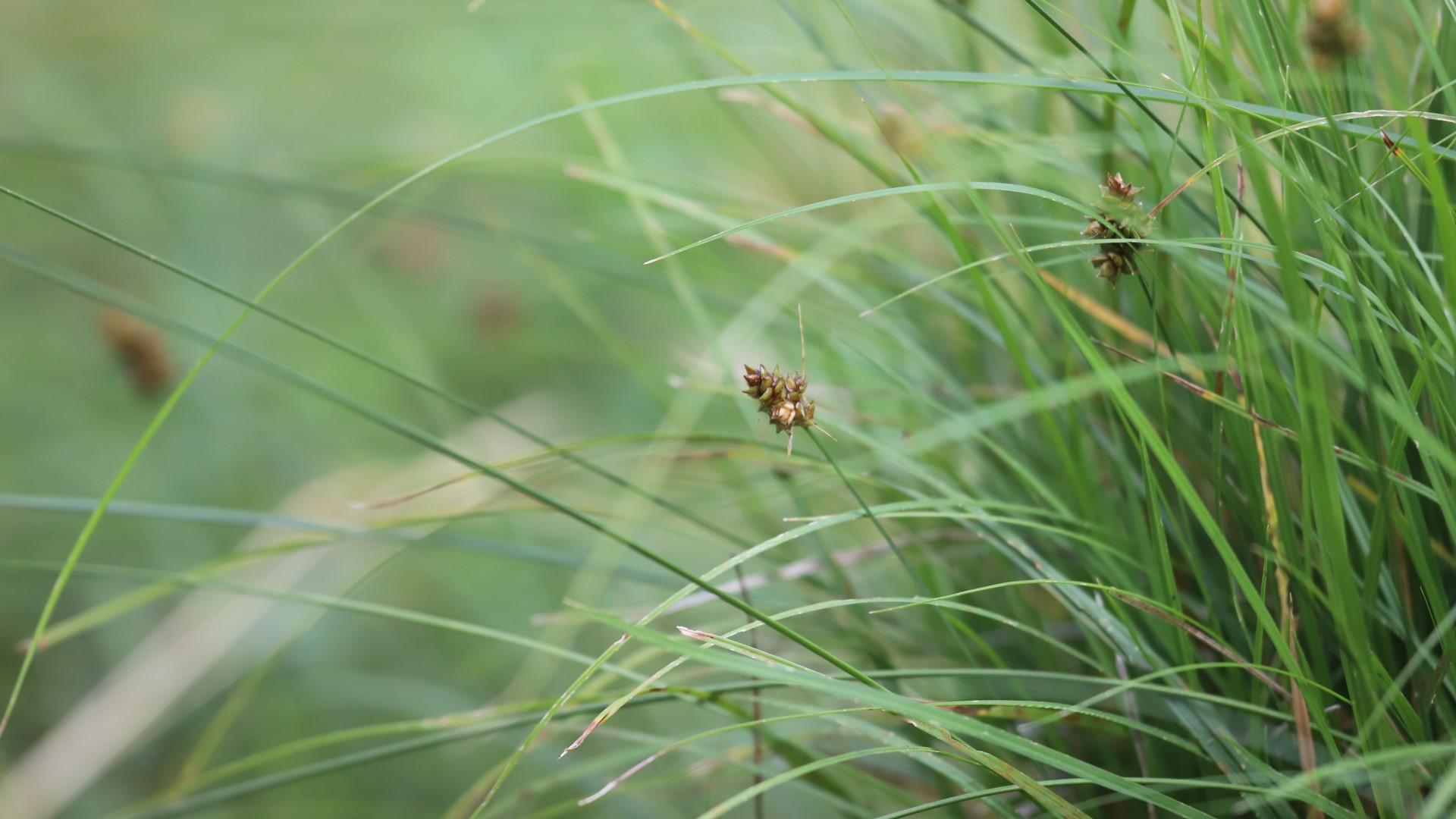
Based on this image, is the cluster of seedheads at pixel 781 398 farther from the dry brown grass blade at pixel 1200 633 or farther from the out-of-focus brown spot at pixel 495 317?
the out-of-focus brown spot at pixel 495 317

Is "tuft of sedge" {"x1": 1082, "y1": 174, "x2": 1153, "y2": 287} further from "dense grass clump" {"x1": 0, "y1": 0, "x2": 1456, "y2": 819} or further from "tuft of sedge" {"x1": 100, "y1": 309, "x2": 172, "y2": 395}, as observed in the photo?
"tuft of sedge" {"x1": 100, "y1": 309, "x2": 172, "y2": 395}

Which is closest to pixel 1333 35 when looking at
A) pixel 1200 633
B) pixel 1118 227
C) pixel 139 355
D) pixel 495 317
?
pixel 1118 227

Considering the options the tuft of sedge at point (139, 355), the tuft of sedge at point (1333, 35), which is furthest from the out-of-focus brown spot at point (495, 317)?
the tuft of sedge at point (1333, 35)

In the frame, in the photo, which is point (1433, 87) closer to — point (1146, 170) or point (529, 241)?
point (1146, 170)

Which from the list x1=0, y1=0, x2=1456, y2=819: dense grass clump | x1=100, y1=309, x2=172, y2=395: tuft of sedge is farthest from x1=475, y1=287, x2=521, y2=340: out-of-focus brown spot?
x1=100, y1=309, x2=172, y2=395: tuft of sedge

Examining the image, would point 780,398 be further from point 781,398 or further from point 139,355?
point 139,355

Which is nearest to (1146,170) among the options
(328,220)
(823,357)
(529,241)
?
(823,357)
